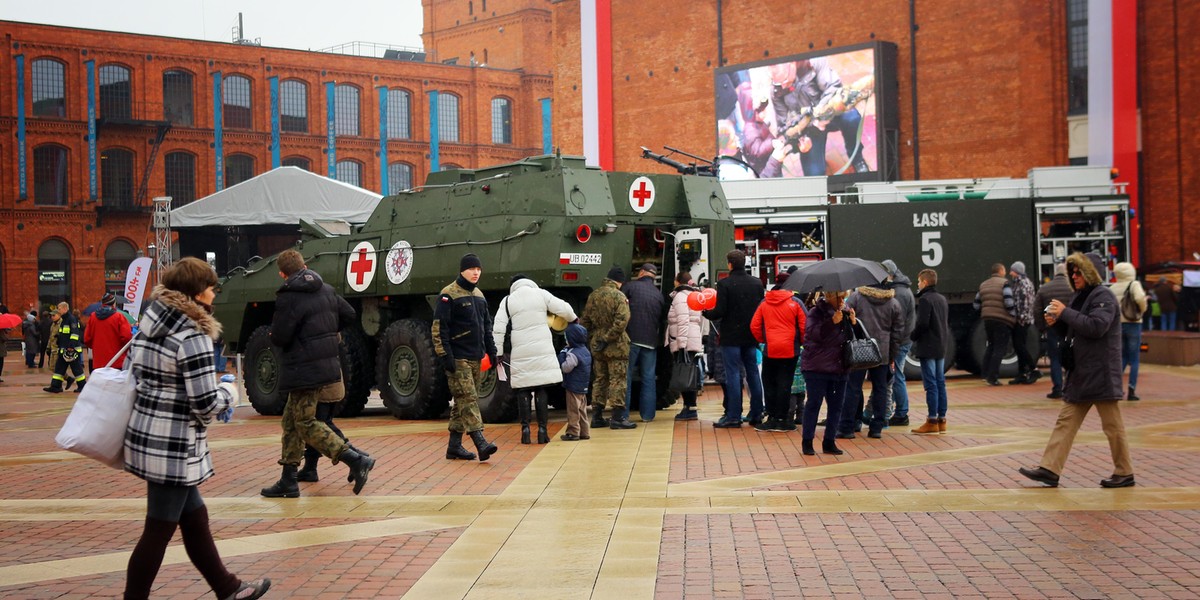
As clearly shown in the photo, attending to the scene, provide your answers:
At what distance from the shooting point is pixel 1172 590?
614cm

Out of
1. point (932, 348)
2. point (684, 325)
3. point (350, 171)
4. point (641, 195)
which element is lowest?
point (932, 348)

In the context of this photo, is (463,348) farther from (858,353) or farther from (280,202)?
(280,202)

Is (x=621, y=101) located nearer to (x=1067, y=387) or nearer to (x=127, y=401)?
(x=1067, y=387)

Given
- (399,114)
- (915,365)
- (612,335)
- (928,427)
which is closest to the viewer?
(928,427)

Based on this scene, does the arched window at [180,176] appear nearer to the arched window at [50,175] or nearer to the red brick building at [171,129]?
the red brick building at [171,129]

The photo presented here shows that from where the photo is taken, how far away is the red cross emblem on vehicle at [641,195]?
1549 cm

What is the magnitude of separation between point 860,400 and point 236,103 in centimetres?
5014

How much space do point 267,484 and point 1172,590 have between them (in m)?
6.61

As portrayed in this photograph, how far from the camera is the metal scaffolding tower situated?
103ft

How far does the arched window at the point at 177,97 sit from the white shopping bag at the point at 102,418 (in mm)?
53495

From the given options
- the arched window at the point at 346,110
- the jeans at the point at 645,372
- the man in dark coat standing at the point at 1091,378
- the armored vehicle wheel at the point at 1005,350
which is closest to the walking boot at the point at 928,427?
the jeans at the point at 645,372

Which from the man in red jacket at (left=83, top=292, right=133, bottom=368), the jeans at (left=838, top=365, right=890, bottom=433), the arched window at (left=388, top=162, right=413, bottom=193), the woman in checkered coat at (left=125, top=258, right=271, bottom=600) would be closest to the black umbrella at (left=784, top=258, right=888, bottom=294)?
the jeans at (left=838, top=365, right=890, bottom=433)

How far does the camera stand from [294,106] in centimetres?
6006

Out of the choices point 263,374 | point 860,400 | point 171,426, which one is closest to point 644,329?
point 860,400
